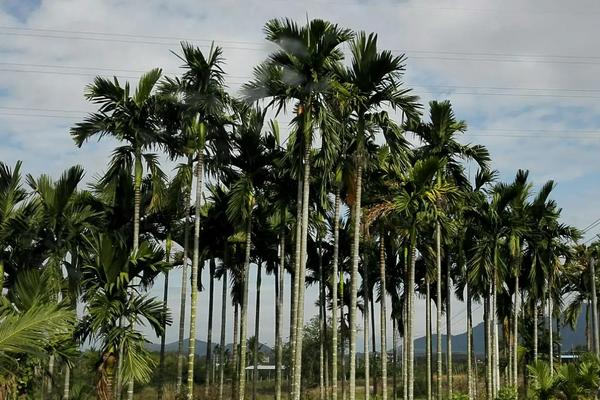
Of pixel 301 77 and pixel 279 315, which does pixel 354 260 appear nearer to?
pixel 301 77

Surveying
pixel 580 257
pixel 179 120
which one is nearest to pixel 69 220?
pixel 179 120

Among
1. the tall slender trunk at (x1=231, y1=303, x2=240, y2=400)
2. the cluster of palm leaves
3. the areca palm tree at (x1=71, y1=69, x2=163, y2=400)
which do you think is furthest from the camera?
the tall slender trunk at (x1=231, y1=303, x2=240, y2=400)

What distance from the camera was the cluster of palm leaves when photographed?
1753cm

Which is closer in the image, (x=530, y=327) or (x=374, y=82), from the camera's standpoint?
(x=374, y=82)

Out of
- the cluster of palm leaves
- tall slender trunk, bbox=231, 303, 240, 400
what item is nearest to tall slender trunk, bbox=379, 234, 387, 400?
the cluster of palm leaves

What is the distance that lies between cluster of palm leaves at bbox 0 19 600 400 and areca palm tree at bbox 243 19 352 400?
0.14ft

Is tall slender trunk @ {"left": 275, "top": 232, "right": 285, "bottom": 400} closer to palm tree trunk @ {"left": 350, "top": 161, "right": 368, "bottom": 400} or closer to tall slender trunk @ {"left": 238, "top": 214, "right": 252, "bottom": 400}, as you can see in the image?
tall slender trunk @ {"left": 238, "top": 214, "right": 252, "bottom": 400}

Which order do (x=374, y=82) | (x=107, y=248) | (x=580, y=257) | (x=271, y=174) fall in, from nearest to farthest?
(x=107, y=248) < (x=374, y=82) < (x=271, y=174) < (x=580, y=257)

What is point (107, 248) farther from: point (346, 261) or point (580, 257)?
point (580, 257)

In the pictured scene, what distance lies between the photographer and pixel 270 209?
28.8m

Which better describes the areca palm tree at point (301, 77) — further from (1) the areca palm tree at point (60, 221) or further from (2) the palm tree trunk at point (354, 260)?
(1) the areca palm tree at point (60, 221)

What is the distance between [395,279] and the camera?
1506 inches

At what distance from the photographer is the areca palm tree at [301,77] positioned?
2138cm

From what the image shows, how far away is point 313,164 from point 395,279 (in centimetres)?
1493
